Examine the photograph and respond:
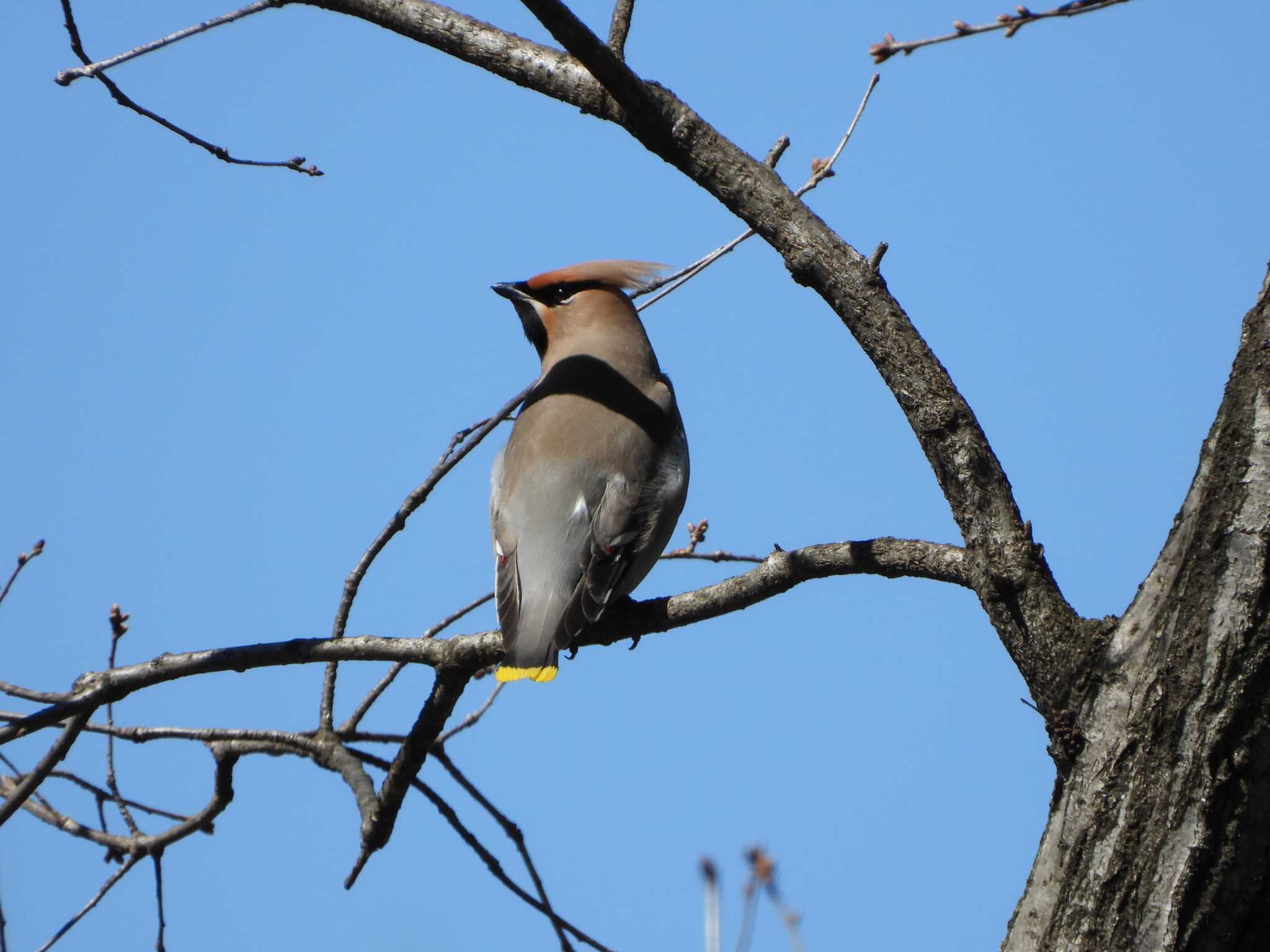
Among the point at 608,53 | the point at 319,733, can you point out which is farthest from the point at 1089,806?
the point at 319,733

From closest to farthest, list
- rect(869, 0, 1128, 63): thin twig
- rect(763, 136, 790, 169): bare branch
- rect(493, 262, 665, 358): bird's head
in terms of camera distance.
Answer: rect(869, 0, 1128, 63): thin twig < rect(763, 136, 790, 169): bare branch < rect(493, 262, 665, 358): bird's head

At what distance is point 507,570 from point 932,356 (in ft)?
6.26

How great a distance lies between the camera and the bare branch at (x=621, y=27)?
9.07 ft

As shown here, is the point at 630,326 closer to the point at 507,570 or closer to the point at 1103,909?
the point at 507,570

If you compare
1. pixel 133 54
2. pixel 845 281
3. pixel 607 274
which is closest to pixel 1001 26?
pixel 845 281

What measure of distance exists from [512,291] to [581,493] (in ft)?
4.78

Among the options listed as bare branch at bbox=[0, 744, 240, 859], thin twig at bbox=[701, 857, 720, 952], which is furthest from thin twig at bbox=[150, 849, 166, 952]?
thin twig at bbox=[701, 857, 720, 952]

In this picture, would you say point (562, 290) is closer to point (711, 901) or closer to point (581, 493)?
point (581, 493)

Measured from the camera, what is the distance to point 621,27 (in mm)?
2775

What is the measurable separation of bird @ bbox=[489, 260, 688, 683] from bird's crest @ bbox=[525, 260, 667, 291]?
0.94 feet

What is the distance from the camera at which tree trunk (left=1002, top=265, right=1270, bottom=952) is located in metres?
1.89

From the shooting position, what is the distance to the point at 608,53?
250 centimetres

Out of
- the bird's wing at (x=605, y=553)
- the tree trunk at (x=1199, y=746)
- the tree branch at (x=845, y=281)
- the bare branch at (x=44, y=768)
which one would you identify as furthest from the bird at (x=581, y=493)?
the tree trunk at (x=1199, y=746)

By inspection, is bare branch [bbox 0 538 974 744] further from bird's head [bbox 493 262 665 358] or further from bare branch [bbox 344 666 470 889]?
bird's head [bbox 493 262 665 358]
